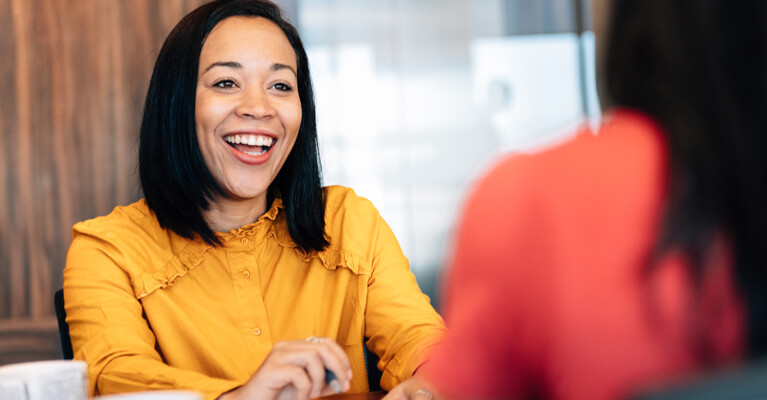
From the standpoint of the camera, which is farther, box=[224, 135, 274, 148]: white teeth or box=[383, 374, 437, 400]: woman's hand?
box=[224, 135, 274, 148]: white teeth

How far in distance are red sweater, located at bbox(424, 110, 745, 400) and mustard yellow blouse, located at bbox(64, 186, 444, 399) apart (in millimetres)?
885

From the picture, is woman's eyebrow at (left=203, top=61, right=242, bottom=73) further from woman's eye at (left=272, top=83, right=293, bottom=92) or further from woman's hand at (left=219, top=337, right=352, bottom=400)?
woman's hand at (left=219, top=337, right=352, bottom=400)

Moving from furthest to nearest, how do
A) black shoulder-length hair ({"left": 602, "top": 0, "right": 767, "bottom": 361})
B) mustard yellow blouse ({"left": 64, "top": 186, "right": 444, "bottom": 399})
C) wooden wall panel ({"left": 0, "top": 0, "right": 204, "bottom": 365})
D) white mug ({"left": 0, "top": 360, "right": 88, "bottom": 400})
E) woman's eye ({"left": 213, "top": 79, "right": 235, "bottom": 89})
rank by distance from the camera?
wooden wall panel ({"left": 0, "top": 0, "right": 204, "bottom": 365}) → woman's eye ({"left": 213, "top": 79, "right": 235, "bottom": 89}) → mustard yellow blouse ({"left": 64, "top": 186, "right": 444, "bottom": 399}) → white mug ({"left": 0, "top": 360, "right": 88, "bottom": 400}) → black shoulder-length hair ({"left": 602, "top": 0, "right": 767, "bottom": 361})

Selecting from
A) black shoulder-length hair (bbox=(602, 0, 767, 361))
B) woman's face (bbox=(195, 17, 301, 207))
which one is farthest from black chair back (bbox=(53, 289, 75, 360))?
black shoulder-length hair (bbox=(602, 0, 767, 361))

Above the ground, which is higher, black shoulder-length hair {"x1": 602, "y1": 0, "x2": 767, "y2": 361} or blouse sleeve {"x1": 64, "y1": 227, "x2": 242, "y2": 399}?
black shoulder-length hair {"x1": 602, "y1": 0, "x2": 767, "y2": 361}

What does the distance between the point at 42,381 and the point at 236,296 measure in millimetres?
711

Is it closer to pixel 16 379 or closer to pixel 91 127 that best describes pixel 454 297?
pixel 16 379

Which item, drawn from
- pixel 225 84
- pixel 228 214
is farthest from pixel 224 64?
pixel 228 214

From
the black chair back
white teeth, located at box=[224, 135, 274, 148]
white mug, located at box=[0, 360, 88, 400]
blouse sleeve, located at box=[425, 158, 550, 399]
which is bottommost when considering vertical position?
the black chair back

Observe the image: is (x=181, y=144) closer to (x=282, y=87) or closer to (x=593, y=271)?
(x=282, y=87)

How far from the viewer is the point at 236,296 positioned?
5.10 feet

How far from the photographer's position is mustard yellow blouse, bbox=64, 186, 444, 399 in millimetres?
1376

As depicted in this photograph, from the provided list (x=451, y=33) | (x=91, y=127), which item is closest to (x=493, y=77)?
(x=451, y=33)

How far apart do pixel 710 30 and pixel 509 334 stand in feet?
0.86
